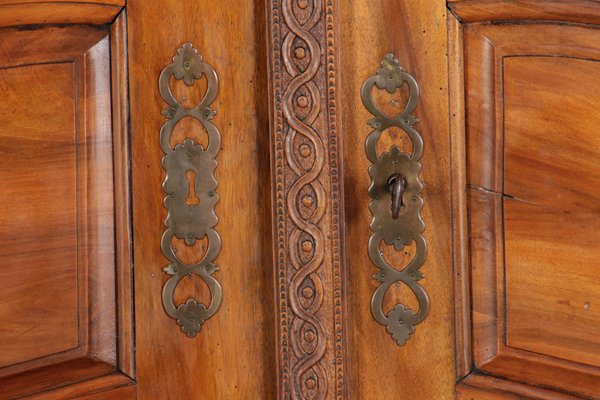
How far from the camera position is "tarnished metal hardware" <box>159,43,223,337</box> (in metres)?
0.80

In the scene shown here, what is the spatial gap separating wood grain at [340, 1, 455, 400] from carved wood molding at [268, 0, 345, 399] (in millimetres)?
13

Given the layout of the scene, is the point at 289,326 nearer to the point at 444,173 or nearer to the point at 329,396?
the point at 329,396

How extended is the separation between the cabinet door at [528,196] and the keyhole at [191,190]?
25 centimetres

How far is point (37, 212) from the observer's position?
29.5 inches

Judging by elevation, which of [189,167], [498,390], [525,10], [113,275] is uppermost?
[525,10]

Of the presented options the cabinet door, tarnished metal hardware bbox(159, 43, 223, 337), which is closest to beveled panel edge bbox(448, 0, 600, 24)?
the cabinet door

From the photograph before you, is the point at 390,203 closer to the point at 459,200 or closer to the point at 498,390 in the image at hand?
the point at 459,200

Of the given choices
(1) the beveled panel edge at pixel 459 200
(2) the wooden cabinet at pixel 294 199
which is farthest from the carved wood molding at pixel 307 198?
(1) the beveled panel edge at pixel 459 200

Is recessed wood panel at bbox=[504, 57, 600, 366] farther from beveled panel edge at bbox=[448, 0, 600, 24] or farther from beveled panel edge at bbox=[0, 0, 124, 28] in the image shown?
beveled panel edge at bbox=[0, 0, 124, 28]

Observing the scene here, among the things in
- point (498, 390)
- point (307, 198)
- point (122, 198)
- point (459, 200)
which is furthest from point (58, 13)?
point (498, 390)

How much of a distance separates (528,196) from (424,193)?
94 mm

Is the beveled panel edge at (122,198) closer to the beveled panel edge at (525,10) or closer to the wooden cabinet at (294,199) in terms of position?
the wooden cabinet at (294,199)

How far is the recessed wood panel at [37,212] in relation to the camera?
0.73 m

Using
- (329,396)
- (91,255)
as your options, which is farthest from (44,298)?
(329,396)
